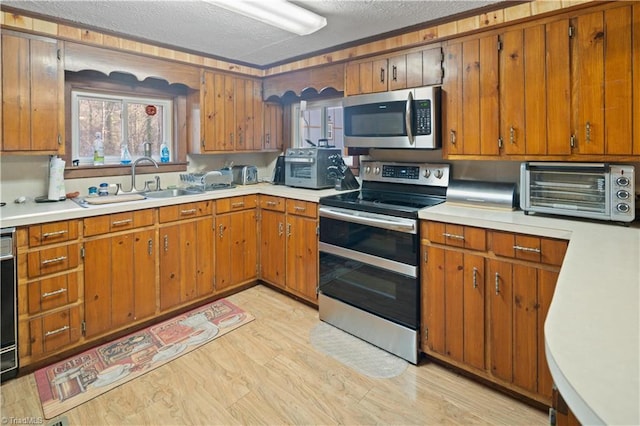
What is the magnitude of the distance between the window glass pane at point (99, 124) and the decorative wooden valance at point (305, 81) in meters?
1.43

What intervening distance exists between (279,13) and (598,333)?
2190 mm

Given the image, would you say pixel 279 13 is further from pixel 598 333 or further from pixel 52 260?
pixel 598 333

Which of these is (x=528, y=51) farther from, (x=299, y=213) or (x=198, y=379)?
(x=198, y=379)

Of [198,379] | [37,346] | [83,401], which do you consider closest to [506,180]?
[198,379]

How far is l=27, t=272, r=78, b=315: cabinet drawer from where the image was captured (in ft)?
7.34

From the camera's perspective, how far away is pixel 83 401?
6.63 ft

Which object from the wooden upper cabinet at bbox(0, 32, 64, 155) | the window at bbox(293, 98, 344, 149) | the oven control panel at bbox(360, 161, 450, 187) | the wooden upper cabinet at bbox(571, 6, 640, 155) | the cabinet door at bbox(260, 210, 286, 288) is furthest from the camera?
the window at bbox(293, 98, 344, 149)

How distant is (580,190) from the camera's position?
198 cm

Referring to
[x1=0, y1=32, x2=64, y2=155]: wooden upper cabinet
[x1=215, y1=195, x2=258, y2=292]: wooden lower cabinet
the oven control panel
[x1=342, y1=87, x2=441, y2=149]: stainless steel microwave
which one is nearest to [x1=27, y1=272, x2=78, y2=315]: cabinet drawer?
→ [x1=0, y1=32, x2=64, y2=155]: wooden upper cabinet

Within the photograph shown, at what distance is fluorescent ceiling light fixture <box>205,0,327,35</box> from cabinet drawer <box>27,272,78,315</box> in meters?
1.93

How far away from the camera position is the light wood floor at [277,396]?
1904 mm

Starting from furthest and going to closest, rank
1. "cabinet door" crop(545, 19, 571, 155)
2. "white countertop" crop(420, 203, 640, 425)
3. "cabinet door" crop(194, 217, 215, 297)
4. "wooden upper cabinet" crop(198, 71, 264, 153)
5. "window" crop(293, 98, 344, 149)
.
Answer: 1. "window" crop(293, 98, 344, 149)
2. "wooden upper cabinet" crop(198, 71, 264, 153)
3. "cabinet door" crop(194, 217, 215, 297)
4. "cabinet door" crop(545, 19, 571, 155)
5. "white countertop" crop(420, 203, 640, 425)

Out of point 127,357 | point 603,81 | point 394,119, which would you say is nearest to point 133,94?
point 127,357

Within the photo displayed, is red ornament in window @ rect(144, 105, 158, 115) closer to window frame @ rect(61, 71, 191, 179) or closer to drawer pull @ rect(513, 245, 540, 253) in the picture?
window frame @ rect(61, 71, 191, 179)
